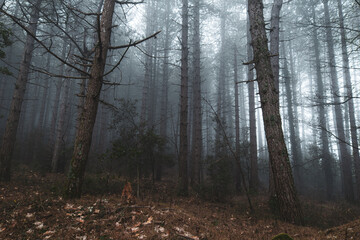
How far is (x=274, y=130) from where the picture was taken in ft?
15.4

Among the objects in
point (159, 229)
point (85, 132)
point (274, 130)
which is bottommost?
point (159, 229)

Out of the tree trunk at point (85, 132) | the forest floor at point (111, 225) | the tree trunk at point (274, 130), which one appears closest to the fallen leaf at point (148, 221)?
the forest floor at point (111, 225)

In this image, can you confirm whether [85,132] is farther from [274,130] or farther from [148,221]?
[274,130]

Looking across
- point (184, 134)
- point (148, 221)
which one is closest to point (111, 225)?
point (148, 221)

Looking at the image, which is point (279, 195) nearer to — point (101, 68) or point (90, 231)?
point (90, 231)

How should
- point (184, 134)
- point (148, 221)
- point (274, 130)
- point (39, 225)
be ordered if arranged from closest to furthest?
point (39, 225) → point (148, 221) → point (274, 130) → point (184, 134)

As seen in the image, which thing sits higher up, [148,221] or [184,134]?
[184,134]

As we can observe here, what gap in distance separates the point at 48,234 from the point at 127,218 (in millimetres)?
1201

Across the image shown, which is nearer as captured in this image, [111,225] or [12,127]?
[111,225]

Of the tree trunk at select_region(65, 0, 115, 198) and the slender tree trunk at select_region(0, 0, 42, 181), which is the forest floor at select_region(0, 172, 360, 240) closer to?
the tree trunk at select_region(65, 0, 115, 198)

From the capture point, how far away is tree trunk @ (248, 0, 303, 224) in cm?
430

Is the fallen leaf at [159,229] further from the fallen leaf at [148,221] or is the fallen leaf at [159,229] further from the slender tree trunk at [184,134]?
the slender tree trunk at [184,134]

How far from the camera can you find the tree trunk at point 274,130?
14.1 ft

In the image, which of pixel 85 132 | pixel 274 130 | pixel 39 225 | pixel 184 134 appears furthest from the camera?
pixel 184 134
